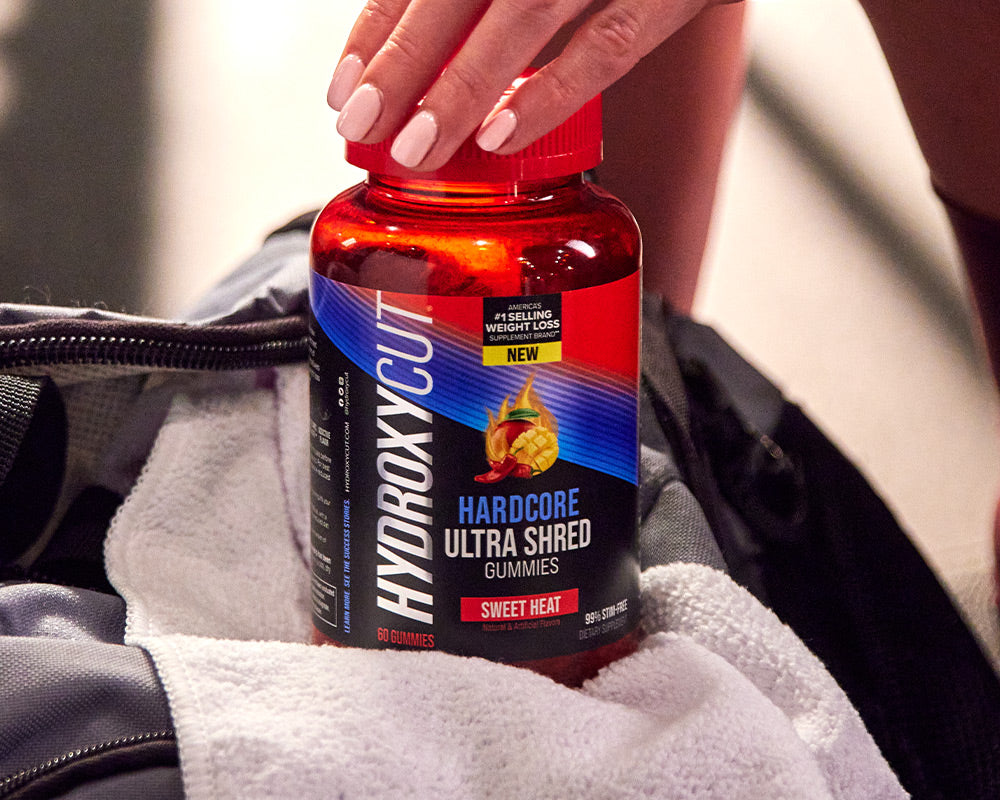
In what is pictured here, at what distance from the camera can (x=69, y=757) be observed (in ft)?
1.47

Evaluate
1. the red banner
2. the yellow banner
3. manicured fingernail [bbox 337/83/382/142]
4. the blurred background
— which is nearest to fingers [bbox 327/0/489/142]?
manicured fingernail [bbox 337/83/382/142]

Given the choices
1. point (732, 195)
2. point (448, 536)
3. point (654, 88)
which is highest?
point (654, 88)

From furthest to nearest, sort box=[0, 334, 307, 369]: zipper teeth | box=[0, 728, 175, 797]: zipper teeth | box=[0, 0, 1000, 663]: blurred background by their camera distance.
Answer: box=[0, 0, 1000, 663]: blurred background → box=[0, 334, 307, 369]: zipper teeth → box=[0, 728, 175, 797]: zipper teeth

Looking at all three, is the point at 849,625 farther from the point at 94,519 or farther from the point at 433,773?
the point at 94,519

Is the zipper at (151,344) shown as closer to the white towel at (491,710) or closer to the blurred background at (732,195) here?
the white towel at (491,710)

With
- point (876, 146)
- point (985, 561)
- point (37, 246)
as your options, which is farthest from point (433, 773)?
point (876, 146)

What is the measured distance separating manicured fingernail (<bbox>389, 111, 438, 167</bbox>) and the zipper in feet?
0.68

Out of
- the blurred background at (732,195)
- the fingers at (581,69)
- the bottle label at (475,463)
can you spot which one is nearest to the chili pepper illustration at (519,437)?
the bottle label at (475,463)

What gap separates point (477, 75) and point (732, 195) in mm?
1554

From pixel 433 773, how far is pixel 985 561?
0.96 metres

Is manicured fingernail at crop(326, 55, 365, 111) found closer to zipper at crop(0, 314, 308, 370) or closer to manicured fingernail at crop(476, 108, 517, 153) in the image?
manicured fingernail at crop(476, 108, 517, 153)

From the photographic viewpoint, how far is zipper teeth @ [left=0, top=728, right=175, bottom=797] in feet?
1.43

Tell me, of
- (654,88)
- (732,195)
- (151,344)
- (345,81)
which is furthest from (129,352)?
(732,195)

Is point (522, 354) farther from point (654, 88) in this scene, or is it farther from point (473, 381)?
point (654, 88)
